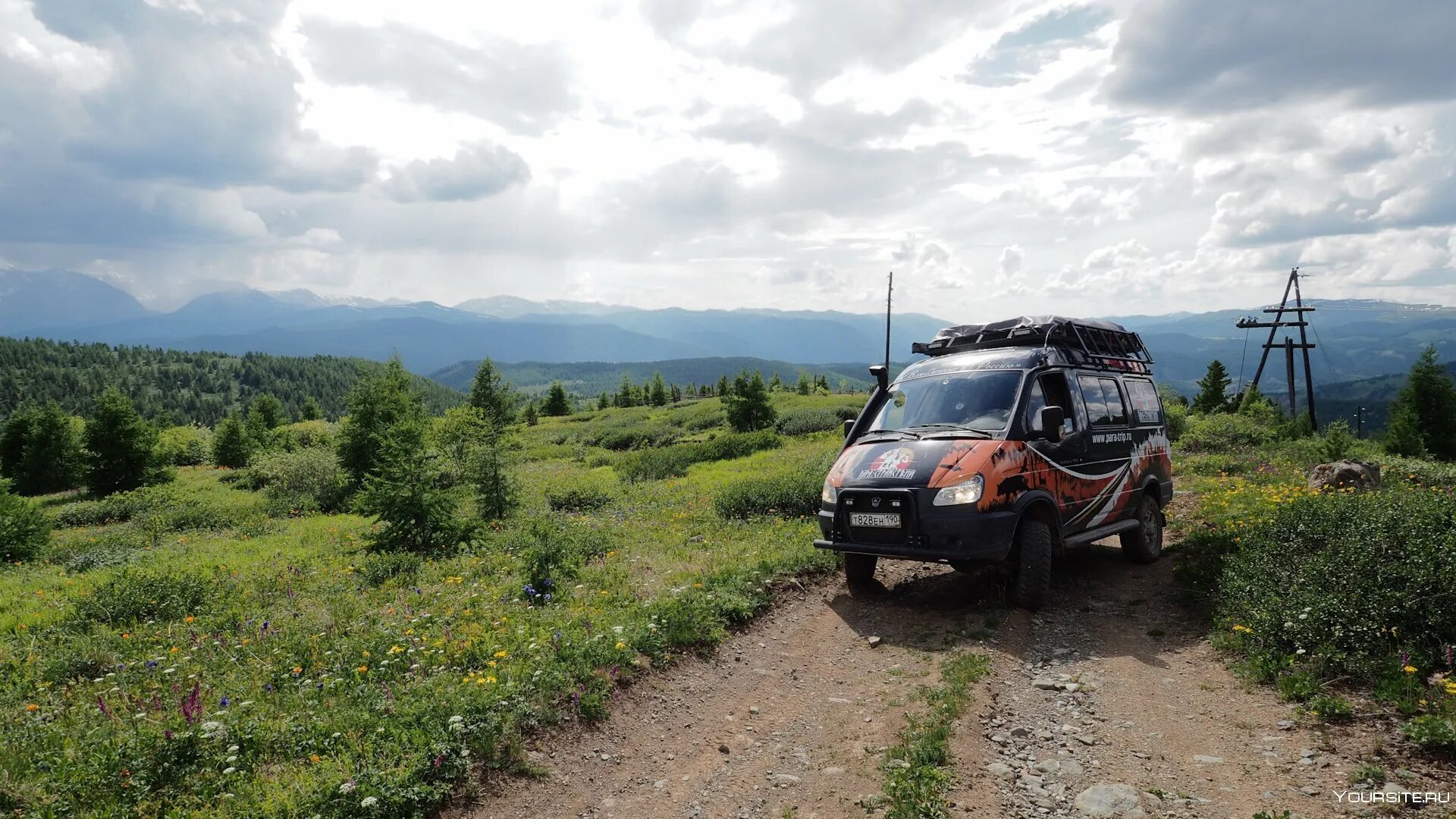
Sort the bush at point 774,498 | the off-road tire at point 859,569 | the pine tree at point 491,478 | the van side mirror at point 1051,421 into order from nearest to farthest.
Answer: the van side mirror at point 1051,421 → the off-road tire at point 859,569 → the bush at point 774,498 → the pine tree at point 491,478

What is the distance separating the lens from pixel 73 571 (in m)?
15.9

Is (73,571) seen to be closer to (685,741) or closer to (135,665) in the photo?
(135,665)

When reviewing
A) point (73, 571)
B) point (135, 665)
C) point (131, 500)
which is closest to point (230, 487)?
point (131, 500)

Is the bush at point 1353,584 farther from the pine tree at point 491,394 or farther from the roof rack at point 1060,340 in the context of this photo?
the pine tree at point 491,394

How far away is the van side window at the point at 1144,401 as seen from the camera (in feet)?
37.0

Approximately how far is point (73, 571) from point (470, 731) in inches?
662

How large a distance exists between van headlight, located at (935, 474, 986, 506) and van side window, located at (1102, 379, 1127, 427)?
3839mm

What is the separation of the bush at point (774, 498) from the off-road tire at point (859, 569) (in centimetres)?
505

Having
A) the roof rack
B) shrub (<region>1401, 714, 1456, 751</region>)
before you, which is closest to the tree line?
the roof rack

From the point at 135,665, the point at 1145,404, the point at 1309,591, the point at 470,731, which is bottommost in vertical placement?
the point at 135,665

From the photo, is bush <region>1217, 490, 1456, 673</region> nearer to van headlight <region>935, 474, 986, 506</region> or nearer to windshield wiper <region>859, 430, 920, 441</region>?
van headlight <region>935, 474, 986, 506</region>

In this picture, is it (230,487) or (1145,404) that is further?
(230,487)

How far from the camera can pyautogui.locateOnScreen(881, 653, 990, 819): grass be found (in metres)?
4.69

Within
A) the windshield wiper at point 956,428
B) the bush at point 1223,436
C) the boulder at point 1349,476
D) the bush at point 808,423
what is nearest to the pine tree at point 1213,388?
the bush at point 808,423
